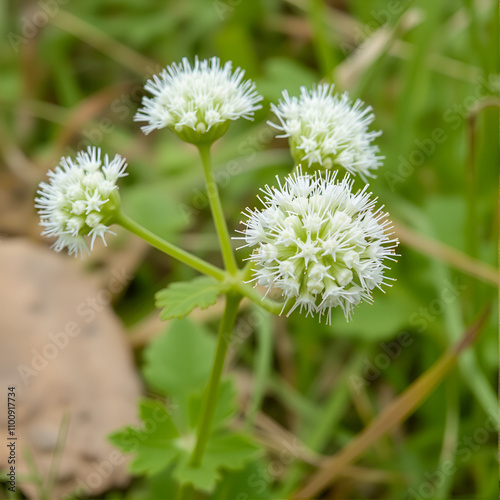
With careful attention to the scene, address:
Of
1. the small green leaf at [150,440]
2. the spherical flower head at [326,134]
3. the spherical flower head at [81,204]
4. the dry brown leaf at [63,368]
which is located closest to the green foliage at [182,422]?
the small green leaf at [150,440]

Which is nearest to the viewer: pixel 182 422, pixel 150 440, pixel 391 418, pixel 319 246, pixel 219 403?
pixel 319 246

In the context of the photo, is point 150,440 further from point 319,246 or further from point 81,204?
point 319,246

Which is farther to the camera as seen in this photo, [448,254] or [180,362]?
[448,254]

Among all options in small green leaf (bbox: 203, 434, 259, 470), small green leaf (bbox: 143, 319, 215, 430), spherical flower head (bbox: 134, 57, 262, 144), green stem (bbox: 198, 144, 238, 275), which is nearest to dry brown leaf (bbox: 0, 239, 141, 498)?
small green leaf (bbox: 143, 319, 215, 430)

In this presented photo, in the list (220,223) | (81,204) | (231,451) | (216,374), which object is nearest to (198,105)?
(220,223)

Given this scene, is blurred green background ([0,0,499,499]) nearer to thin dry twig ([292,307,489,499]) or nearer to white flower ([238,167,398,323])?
thin dry twig ([292,307,489,499])

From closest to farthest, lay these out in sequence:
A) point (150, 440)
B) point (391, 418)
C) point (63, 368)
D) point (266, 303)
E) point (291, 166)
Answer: point (266, 303) → point (150, 440) → point (391, 418) → point (63, 368) → point (291, 166)
